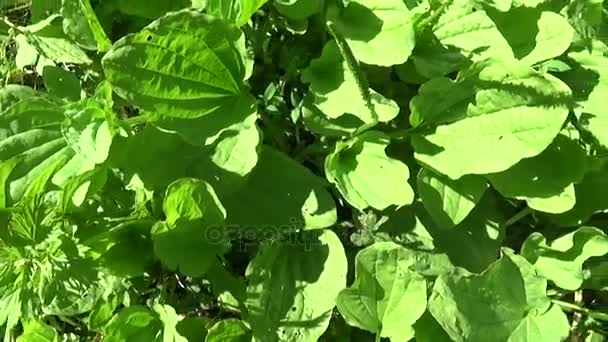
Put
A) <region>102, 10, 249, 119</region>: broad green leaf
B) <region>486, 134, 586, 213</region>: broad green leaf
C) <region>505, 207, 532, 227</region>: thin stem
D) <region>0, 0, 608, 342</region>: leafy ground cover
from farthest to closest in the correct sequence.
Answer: <region>505, 207, 532, 227</region>: thin stem < <region>486, 134, 586, 213</region>: broad green leaf < <region>0, 0, 608, 342</region>: leafy ground cover < <region>102, 10, 249, 119</region>: broad green leaf

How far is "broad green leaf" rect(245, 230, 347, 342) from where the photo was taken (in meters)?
1.75

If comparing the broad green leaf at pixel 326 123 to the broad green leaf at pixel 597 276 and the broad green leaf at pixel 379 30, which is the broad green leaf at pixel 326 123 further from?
the broad green leaf at pixel 597 276

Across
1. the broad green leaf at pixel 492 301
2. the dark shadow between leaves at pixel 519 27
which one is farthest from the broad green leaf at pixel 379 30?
the broad green leaf at pixel 492 301

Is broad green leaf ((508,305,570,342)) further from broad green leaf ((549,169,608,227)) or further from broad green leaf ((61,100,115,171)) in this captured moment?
broad green leaf ((61,100,115,171))

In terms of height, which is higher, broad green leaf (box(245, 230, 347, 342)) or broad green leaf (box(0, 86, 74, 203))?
broad green leaf (box(0, 86, 74, 203))

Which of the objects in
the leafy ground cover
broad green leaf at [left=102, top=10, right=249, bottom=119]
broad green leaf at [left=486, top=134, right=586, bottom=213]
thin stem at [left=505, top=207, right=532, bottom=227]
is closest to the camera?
broad green leaf at [left=102, top=10, right=249, bottom=119]

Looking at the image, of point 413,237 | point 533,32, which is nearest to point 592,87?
point 533,32

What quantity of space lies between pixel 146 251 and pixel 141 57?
1.45ft

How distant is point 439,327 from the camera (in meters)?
1.78

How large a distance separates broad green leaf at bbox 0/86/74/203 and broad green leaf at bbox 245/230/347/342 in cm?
47

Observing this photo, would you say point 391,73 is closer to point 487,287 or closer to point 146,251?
point 487,287

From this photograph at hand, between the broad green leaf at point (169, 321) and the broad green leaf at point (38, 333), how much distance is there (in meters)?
0.22

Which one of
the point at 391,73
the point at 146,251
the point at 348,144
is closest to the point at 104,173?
the point at 146,251

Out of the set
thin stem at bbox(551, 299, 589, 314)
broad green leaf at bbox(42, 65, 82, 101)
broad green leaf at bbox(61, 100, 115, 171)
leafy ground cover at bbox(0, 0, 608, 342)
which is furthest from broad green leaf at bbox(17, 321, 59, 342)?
thin stem at bbox(551, 299, 589, 314)
